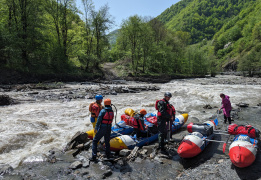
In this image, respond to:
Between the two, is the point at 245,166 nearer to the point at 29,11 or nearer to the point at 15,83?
the point at 15,83

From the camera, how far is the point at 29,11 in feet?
73.4

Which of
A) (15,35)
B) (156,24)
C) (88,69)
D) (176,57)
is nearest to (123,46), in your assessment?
(156,24)

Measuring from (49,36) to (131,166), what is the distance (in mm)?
27440

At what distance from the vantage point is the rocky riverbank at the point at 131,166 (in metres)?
4.02

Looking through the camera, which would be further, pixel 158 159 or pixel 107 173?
pixel 158 159

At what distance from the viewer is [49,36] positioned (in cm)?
2558

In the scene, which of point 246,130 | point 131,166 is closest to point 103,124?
point 131,166

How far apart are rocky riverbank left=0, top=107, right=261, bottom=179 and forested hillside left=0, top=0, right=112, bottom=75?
1988cm

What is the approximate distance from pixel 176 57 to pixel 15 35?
36.5m

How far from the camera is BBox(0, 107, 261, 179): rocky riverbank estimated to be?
13.2 ft

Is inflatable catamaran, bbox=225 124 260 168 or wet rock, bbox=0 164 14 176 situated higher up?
inflatable catamaran, bbox=225 124 260 168

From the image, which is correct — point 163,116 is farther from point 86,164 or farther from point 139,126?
point 86,164

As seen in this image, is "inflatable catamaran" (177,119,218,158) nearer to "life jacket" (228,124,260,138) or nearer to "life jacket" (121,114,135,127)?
"life jacket" (228,124,260,138)

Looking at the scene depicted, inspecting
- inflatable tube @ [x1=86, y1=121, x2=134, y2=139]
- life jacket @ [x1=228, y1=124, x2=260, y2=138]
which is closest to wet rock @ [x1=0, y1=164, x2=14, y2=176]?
inflatable tube @ [x1=86, y1=121, x2=134, y2=139]
